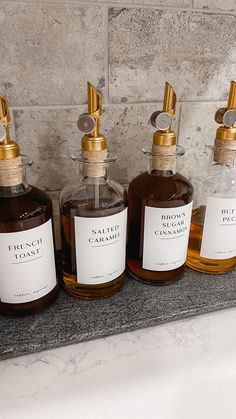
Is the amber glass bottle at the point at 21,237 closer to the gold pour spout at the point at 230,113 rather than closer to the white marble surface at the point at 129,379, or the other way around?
the white marble surface at the point at 129,379

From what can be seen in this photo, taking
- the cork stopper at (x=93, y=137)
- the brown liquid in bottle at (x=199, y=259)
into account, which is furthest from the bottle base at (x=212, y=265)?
the cork stopper at (x=93, y=137)

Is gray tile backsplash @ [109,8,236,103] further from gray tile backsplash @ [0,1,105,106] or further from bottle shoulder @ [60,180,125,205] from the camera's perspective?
bottle shoulder @ [60,180,125,205]

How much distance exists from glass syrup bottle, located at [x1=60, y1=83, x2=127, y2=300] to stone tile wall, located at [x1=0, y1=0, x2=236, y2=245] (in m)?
0.08

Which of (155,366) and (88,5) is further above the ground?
(88,5)

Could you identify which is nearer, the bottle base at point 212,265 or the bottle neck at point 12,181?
the bottle neck at point 12,181

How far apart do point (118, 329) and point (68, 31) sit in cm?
36

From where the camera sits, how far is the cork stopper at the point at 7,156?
1.11ft

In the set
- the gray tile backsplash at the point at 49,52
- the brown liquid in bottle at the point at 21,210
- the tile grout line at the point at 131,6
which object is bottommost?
the brown liquid in bottle at the point at 21,210

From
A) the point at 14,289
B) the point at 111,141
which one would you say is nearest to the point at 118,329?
the point at 14,289

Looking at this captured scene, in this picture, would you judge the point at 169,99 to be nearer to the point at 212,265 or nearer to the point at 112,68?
the point at 112,68

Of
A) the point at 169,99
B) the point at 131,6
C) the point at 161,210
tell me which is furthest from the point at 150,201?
the point at 131,6

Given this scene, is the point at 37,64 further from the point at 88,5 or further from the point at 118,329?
the point at 118,329

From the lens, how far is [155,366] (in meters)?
0.40

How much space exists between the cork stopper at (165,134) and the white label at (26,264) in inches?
6.0
